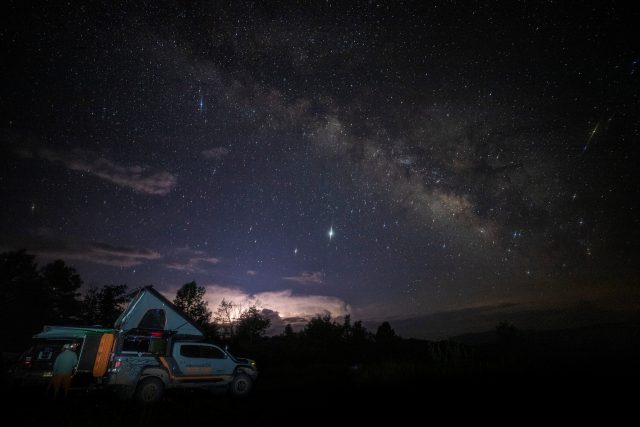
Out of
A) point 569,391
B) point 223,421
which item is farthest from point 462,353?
point 223,421

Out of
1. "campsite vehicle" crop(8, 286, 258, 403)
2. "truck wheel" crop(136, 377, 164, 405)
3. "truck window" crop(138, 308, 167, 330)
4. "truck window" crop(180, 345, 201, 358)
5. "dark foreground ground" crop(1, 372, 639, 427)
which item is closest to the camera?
"dark foreground ground" crop(1, 372, 639, 427)

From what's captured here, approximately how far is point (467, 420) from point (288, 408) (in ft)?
16.6

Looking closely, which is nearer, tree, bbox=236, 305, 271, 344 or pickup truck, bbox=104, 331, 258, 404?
pickup truck, bbox=104, 331, 258, 404

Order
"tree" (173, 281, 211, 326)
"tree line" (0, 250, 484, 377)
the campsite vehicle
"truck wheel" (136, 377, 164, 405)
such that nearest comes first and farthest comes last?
1. "truck wheel" (136, 377, 164, 405)
2. the campsite vehicle
3. "tree line" (0, 250, 484, 377)
4. "tree" (173, 281, 211, 326)

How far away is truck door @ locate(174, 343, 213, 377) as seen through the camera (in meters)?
10.9

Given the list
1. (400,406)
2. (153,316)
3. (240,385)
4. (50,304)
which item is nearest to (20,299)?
(50,304)

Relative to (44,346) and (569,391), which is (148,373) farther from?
(569,391)

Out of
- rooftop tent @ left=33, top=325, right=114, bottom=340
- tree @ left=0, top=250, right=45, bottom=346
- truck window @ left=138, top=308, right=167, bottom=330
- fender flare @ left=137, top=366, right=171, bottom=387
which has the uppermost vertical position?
tree @ left=0, top=250, right=45, bottom=346

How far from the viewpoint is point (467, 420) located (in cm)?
577

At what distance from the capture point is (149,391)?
10070 millimetres

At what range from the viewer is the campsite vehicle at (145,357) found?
999cm

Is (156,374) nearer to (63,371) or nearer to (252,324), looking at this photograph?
(63,371)

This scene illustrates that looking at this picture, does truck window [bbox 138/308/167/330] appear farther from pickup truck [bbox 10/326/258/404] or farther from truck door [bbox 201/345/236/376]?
truck door [bbox 201/345/236/376]

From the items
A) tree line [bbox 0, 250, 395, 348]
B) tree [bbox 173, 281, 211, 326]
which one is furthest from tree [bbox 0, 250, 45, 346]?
tree [bbox 173, 281, 211, 326]
